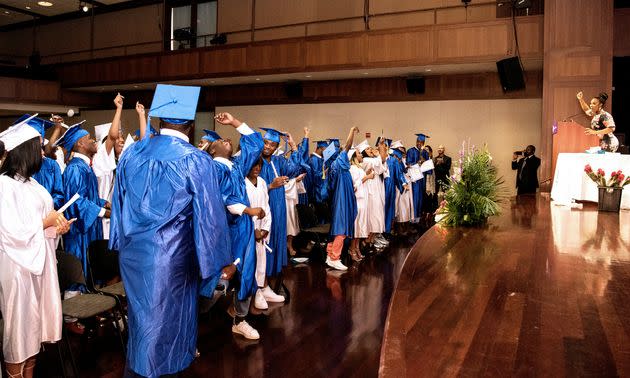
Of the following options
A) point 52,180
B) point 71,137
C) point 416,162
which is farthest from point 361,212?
point 52,180

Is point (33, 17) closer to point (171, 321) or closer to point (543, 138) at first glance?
point (543, 138)

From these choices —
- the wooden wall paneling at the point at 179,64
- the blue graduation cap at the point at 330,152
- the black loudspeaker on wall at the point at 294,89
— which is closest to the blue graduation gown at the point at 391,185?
the blue graduation cap at the point at 330,152

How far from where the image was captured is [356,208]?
23.6 feet

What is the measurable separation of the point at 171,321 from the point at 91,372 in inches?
56.3

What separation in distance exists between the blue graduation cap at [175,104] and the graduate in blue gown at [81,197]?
193cm

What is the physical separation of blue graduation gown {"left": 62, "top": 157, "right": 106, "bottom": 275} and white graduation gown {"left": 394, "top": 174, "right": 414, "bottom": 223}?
6.83 m

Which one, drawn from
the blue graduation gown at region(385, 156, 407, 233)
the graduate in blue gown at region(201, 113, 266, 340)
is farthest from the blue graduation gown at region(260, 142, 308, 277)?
the blue graduation gown at region(385, 156, 407, 233)

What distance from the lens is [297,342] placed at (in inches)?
159

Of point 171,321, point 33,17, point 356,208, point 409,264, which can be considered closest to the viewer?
point 171,321

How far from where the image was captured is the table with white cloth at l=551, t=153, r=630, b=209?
686 centimetres

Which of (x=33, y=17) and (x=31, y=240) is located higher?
(x=33, y=17)

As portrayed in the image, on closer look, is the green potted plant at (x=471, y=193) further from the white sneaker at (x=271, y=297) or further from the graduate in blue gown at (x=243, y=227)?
the graduate in blue gown at (x=243, y=227)

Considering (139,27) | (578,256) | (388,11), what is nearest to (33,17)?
(139,27)

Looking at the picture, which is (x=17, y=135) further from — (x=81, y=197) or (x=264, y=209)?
(x=264, y=209)
